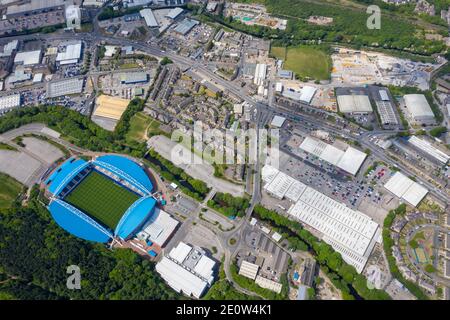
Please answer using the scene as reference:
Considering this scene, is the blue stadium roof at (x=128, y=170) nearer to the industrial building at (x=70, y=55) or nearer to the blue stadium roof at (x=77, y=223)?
the blue stadium roof at (x=77, y=223)

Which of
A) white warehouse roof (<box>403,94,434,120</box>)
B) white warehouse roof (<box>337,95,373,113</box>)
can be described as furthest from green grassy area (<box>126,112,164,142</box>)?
white warehouse roof (<box>403,94,434,120</box>)

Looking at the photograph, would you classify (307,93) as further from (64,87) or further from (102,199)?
(64,87)

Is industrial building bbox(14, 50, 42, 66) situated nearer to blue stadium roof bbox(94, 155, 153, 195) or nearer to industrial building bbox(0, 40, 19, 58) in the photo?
industrial building bbox(0, 40, 19, 58)

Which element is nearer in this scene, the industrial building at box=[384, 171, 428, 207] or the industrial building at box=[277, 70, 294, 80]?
the industrial building at box=[384, 171, 428, 207]

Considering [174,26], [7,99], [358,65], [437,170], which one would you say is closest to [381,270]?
[437,170]

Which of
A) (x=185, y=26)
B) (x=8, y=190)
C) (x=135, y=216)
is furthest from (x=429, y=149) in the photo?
(x=8, y=190)

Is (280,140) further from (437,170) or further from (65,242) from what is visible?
(65,242)

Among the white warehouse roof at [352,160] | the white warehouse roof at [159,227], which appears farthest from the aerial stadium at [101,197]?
the white warehouse roof at [352,160]
